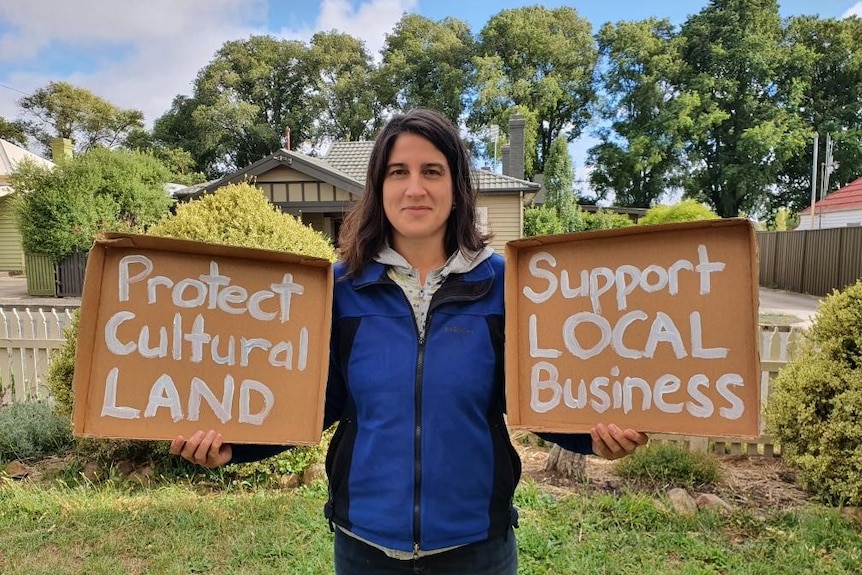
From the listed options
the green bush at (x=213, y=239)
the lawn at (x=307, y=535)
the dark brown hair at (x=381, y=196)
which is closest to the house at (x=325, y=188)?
the green bush at (x=213, y=239)

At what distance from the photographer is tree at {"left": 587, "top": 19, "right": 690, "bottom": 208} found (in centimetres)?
3325

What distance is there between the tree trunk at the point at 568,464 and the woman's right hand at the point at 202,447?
2.95 m

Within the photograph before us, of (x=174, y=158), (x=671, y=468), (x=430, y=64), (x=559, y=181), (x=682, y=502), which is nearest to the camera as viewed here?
(x=682, y=502)

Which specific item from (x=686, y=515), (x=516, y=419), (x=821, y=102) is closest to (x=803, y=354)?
(x=686, y=515)

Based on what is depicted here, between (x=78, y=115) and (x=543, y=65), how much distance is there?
107 feet

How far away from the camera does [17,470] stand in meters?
3.97

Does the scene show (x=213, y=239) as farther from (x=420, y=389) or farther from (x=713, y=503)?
(x=713, y=503)

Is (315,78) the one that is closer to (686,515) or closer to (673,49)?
(673,49)

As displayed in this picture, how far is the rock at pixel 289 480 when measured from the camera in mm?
3820

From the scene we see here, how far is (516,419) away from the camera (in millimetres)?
1376

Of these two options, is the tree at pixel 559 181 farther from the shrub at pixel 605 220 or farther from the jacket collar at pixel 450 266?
the jacket collar at pixel 450 266

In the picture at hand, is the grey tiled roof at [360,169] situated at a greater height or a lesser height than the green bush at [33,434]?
greater

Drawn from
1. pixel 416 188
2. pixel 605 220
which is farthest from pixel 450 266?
pixel 605 220

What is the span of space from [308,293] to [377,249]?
0.22 meters
